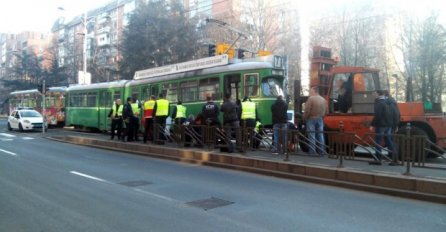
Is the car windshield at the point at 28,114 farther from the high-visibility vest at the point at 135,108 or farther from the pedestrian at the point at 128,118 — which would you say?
the pedestrian at the point at 128,118

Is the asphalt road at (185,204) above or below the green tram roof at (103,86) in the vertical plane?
below

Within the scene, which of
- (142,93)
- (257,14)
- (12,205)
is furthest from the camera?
(257,14)

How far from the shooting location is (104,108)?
26078 millimetres

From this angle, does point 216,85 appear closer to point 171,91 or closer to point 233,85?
point 233,85

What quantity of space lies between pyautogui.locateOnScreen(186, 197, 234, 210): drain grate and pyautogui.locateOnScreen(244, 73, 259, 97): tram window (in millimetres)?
8501

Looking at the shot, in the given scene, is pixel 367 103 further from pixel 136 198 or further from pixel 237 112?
pixel 136 198

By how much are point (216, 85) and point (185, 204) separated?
1029 cm

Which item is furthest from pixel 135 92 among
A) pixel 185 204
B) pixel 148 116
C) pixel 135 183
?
pixel 185 204

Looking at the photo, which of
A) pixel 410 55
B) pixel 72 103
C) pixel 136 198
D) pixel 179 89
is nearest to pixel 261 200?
pixel 136 198

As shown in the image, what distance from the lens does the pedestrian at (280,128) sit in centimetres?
1187

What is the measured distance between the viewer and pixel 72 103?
30312mm

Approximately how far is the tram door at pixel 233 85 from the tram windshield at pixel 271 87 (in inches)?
38.6

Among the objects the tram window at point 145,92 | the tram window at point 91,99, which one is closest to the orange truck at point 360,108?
the tram window at point 145,92

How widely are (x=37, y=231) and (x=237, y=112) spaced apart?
886 centimetres
